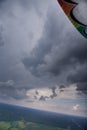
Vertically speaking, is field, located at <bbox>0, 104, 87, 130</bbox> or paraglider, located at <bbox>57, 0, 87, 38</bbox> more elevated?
paraglider, located at <bbox>57, 0, 87, 38</bbox>

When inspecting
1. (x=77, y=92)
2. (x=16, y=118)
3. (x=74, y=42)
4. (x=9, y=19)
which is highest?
(x=9, y=19)

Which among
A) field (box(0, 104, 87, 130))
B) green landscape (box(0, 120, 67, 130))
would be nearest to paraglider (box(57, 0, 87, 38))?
field (box(0, 104, 87, 130))

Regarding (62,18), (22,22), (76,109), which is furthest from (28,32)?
(76,109)

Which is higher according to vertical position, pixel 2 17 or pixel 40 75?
pixel 2 17

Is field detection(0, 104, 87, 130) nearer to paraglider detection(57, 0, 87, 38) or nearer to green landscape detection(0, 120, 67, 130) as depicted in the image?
green landscape detection(0, 120, 67, 130)

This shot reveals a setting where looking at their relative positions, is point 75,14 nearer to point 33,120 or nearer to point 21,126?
point 33,120

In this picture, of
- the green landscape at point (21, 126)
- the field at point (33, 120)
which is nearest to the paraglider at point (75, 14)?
the field at point (33, 120)

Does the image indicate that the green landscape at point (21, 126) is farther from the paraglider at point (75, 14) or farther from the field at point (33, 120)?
the paraglider at point (75, 14)

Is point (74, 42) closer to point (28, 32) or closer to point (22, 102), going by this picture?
point (28, 32)

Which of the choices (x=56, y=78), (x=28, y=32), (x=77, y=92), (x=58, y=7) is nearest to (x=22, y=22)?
(x=28, y=32)
